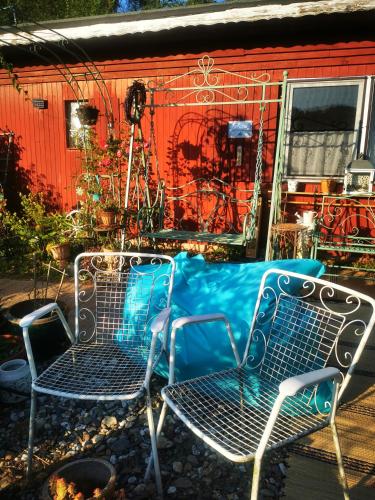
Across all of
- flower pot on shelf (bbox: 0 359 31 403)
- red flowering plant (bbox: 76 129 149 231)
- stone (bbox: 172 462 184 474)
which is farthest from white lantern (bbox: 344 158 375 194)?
flower pot on shelf (bbox: 0 359 31 403)

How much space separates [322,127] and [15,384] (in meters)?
4.65

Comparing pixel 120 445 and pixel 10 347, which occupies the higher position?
pixel 10 347

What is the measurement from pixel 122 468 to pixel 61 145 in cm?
563

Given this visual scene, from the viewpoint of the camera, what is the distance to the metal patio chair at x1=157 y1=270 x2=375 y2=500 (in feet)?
4.35

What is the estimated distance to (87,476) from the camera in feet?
5.16

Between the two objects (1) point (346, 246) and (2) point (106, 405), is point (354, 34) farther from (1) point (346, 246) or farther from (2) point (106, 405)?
(2) point (106, 405)

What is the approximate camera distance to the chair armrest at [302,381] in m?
1.21

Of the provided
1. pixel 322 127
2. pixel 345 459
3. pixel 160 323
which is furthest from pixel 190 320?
pixel 322 127

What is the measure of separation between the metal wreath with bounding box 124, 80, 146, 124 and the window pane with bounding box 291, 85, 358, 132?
208cm

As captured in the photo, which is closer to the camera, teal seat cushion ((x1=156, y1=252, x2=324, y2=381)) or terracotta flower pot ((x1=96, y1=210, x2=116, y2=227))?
teal seat cushion ((x1=156, y1=252, x2=324, y2=381))

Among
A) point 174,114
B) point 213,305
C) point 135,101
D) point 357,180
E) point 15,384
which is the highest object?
point 174,114

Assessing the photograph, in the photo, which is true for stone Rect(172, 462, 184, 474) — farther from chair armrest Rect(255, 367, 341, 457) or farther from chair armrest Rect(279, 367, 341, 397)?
chair armrest Rect(279, 367, 341, 397)

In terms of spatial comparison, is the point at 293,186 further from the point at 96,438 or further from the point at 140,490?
the point at 140,490

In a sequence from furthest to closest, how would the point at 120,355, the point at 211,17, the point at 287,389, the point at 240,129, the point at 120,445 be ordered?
1. the point at 240,129
2. the point at 211,17
3. the point at 120,355
4. the point at 120,445
5. the point at 287,389
